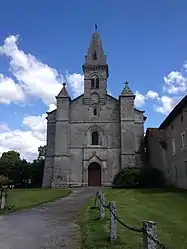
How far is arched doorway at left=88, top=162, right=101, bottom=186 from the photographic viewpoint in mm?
41125

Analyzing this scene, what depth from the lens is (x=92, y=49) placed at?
1895 inches

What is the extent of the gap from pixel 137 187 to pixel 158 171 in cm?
374

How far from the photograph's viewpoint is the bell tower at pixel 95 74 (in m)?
44.8

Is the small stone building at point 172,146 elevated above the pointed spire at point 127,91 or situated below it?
below

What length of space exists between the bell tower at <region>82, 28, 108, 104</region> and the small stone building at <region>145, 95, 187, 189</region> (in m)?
10.3

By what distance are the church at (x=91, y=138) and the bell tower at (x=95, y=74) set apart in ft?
0.53

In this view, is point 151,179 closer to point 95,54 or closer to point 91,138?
point 91,138

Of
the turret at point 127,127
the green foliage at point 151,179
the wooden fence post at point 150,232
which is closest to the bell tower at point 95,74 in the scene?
the turret at point 127,127

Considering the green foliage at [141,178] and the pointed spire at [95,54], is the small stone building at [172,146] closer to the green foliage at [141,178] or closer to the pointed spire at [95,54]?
the green foliage at [141,178]

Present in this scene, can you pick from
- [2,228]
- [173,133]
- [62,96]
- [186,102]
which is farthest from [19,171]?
[2,228]

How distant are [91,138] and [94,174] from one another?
16.8ft

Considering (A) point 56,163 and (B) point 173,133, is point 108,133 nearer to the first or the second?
(A) point 56,163

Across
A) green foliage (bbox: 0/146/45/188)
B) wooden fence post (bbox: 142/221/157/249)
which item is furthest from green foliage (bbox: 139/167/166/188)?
wooden fence post (bbox: 142/221/157/249)

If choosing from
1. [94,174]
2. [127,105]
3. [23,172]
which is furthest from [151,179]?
[23,172]
